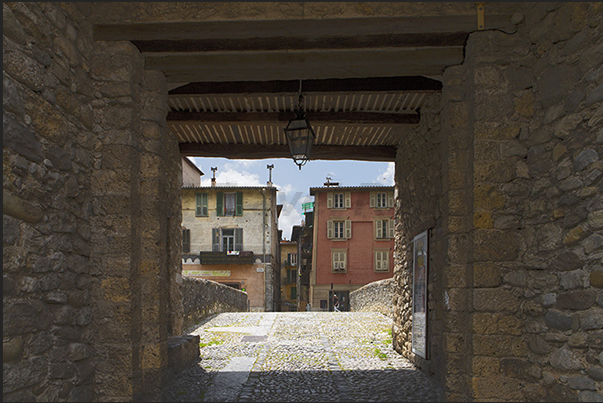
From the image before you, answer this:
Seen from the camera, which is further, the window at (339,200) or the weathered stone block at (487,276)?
the window at (339,200)

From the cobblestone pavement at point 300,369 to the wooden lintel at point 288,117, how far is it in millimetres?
3060

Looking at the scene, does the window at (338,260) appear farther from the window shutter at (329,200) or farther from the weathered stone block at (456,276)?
the weathered stone block at (456,276)

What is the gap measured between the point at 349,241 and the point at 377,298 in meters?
13.2

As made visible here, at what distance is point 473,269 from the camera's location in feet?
11.9

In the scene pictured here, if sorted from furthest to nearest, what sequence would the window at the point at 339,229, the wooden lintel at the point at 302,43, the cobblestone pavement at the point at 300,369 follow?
the window at the point at 339,229, the cobblestone pavement at the point at 300,369, the wooden lintel at the point at 302,43

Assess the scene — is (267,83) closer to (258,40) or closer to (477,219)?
(258,40)

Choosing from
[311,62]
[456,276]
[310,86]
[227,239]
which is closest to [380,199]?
[227,239]

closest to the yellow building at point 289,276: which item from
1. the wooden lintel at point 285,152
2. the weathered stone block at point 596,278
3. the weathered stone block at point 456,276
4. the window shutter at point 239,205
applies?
the window shutter at point 239,205

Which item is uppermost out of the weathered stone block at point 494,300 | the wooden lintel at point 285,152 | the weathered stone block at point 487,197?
the wooden lintel at point 285,152

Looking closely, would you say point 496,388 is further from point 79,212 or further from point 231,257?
point 231,257

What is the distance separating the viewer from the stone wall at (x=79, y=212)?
2.82 metres

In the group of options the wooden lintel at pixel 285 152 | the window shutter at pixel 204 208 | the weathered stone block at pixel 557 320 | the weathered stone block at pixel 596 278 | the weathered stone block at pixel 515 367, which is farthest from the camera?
the window shutter at pixel 204 208

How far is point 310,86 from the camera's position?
16.8 feet

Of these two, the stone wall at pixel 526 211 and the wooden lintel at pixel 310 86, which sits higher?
the wooden lintel at pixel 310 86
